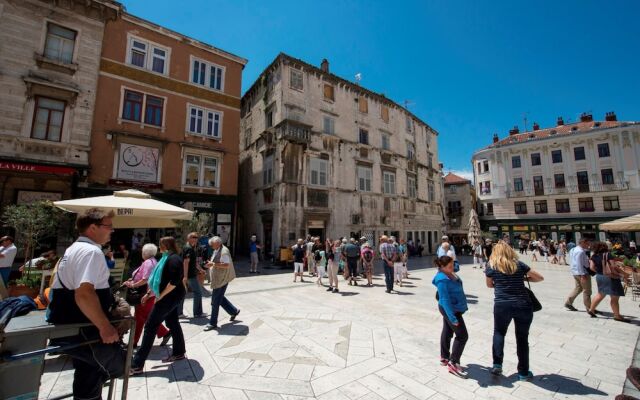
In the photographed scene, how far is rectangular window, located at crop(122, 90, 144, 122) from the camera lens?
15070 millimetres

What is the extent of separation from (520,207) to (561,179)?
5.49m

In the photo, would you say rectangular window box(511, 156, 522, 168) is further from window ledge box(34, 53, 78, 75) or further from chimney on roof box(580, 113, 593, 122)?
window ledge box(34, 53, 78, 75)

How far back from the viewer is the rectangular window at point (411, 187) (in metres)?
27.2

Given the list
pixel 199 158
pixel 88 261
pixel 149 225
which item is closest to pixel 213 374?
pixel 88 261

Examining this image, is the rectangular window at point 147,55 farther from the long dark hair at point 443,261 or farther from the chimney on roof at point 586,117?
the chimney on roof at point 586,117

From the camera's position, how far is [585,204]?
3262 cm

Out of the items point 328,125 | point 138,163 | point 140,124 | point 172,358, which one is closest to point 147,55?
point 140,124

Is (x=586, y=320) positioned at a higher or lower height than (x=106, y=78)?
lower

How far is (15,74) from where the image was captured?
1242 cm

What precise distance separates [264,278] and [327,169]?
10971 millimetres

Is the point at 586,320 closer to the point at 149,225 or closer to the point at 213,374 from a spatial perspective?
the point at 213,374

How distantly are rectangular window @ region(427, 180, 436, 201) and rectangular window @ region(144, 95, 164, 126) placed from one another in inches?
1013

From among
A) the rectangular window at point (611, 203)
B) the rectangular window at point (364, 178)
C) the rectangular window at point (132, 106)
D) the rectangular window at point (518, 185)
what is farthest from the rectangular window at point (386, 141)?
the rectangular window at point (611, 203)

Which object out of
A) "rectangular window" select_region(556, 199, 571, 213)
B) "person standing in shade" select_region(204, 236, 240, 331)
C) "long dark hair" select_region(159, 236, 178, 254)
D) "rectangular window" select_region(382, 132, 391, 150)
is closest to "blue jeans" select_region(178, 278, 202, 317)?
"person standing in shade" select_region(204, 236, 240, 331)
